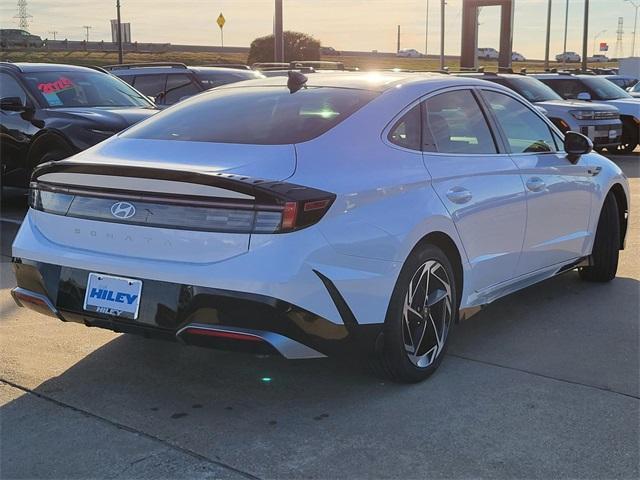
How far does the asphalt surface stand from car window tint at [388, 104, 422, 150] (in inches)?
48.3

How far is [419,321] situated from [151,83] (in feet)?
32.2

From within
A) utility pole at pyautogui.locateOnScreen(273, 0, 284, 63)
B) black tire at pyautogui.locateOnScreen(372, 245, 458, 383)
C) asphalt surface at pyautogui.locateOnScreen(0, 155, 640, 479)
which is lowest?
asphalt surface at pyautogui.locateOnScreen(0, 155, 640, 479)

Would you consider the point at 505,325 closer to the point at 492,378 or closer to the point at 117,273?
the point at 492,378

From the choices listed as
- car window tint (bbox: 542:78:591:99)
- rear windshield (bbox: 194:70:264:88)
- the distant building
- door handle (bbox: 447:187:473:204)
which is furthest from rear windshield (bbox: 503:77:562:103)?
the distant building

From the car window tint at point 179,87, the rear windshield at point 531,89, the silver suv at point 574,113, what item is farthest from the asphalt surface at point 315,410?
the rear windshield at point 531,89

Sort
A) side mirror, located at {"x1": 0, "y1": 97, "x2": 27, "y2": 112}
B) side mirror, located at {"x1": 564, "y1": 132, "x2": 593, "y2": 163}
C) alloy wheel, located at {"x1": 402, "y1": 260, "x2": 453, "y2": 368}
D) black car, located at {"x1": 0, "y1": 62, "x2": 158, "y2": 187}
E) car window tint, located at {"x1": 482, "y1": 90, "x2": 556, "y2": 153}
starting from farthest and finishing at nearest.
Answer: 1. side mirror, located at {"x1": 0, "y1": 97, "x2": 27, "y2": 112}
2. black car, located at {"x1": 0, "y1": 62, "x2": 158, "y2": 187}
3. side mirror, located at {"x1": 564, "y1": 132, "x2": 593, "y2": 163}
4. car window tint, located at {"x1": 482, "y1": 90, "x2": 556, "y2": 153}
5. alloy wheel, located at {"x1": 402, "y1": 260, "x2": 453, "y2": 368}

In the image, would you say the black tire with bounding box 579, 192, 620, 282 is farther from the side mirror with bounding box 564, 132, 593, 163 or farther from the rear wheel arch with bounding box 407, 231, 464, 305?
the rear wheel arch with bounding box 407, 231, 464, 305

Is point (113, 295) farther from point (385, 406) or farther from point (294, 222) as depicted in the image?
point (385, 406)

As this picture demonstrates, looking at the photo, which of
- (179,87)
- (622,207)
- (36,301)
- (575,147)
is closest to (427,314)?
(36,301)

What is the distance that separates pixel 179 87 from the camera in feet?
41.8

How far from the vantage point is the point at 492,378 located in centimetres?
412

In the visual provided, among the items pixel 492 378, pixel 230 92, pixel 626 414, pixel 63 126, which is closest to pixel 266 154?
pixel 230 92

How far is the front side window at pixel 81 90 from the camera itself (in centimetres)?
902

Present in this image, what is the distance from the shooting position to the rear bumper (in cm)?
333
